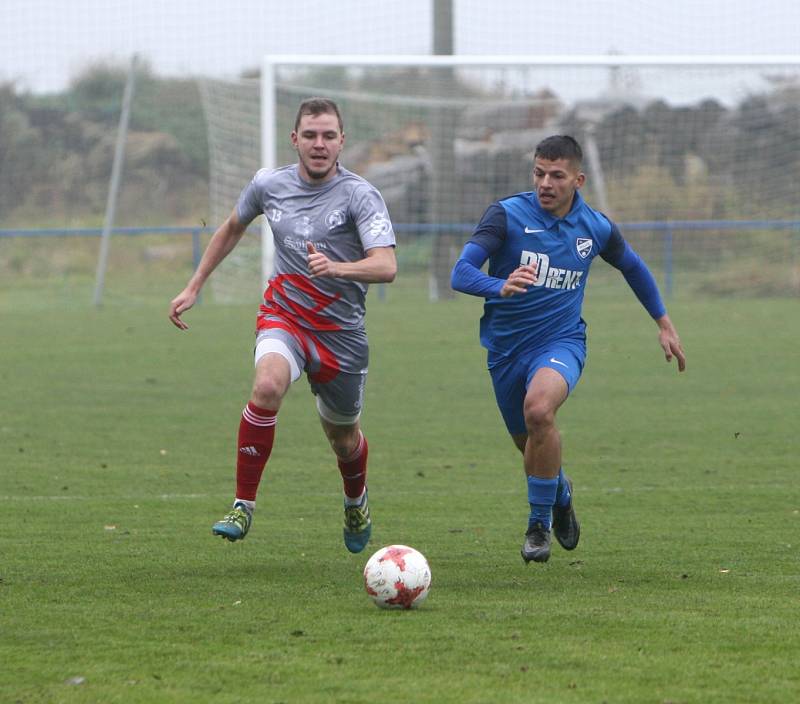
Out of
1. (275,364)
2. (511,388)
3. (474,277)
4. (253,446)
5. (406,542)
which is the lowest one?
(406,542)

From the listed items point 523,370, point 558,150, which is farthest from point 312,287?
point 558,150

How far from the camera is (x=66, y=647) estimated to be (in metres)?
5.04

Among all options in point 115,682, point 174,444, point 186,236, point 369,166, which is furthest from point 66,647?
point 186,236

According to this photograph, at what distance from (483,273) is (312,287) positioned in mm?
862

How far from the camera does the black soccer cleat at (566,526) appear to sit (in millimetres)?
7152

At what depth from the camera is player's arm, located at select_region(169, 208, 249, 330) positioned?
7160 millimetres

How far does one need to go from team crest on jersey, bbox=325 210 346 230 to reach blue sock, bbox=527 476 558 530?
1.47 meters

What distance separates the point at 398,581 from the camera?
5617 millimetres

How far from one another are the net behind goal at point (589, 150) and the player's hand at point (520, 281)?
60.1ft

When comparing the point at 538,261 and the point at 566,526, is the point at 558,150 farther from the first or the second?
the point at 566,526

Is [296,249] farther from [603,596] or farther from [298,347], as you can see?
[603,596]

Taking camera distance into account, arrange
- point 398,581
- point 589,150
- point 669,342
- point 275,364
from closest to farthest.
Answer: point 398,581
point 275,364
point 669,342
point 589,150

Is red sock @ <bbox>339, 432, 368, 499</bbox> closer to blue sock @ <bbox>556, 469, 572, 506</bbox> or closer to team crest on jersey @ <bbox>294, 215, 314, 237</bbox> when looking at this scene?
blue sock @ <bbox>556, 469, 572, 506</bbox>

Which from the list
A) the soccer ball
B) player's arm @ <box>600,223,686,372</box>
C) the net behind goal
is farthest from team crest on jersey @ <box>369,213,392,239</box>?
the net behind goal
